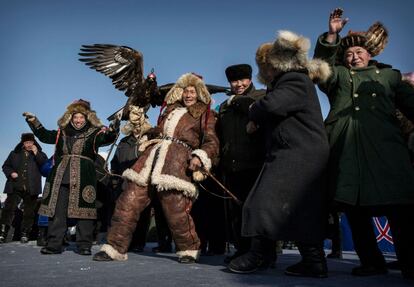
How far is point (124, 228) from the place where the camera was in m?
3.47

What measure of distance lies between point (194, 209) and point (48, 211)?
170 centimetres

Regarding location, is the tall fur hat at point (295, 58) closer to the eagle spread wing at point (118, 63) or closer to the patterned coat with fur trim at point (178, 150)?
the patterned coat with fur trim at point (178, 150)

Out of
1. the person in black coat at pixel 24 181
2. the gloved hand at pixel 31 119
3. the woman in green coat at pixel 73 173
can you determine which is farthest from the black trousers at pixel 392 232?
the person in black coat at pixel 24 181

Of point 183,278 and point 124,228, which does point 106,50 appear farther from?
point 183,278

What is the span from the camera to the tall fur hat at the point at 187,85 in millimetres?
4027

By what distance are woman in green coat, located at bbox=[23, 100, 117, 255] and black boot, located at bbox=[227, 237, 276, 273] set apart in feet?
6.92

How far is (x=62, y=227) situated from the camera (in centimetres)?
423

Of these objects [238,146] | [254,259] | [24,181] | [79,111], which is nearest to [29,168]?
[24,181]

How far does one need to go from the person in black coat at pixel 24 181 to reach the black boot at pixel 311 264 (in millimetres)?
5397

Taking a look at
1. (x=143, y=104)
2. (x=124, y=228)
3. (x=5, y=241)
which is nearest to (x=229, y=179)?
(x=124, y=228)

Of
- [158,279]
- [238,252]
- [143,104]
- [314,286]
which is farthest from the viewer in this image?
[143,104]

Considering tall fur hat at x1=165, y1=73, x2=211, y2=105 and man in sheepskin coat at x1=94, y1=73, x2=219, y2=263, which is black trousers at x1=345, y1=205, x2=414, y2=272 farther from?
tall fur hat at x1=165, y1=73, x2=211, y2=105

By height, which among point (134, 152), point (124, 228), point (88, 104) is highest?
point (88, 104)

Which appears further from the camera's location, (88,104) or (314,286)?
(88,104)
